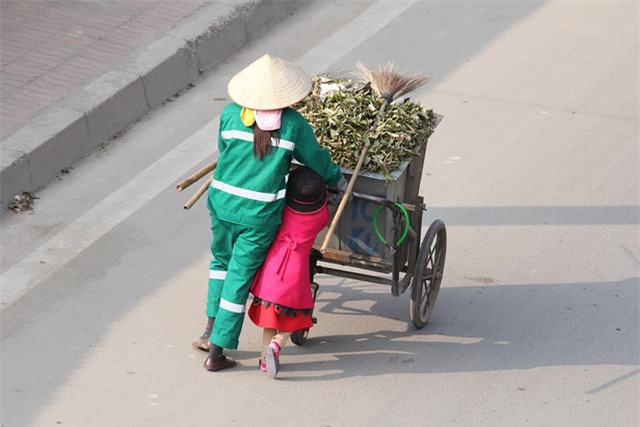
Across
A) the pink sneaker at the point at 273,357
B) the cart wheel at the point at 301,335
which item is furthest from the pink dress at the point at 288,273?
the cart wheel at the point at 301,335

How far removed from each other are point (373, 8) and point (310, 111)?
16.1 ft

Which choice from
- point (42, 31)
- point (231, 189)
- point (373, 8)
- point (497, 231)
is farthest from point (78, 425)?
point (373, 8)

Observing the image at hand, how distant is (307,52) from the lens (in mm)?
9477

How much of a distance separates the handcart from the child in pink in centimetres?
20

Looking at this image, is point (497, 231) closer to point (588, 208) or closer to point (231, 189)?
point (588, 208)

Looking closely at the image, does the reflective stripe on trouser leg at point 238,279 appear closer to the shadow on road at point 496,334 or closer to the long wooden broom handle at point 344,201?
the long wooden broom handle at point 344,201

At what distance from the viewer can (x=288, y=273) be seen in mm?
5465

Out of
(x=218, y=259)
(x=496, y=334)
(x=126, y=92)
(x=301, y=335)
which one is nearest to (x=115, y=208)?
(x=126, y=92)

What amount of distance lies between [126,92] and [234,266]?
10.4ft

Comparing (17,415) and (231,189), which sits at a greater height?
(231,189)

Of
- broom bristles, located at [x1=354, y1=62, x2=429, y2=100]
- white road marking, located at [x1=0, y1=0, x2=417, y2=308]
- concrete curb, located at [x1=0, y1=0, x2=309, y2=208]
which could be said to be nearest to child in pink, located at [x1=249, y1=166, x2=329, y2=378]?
broom bristles, located at [x1=354, y1=62, x2=429, y2=100]

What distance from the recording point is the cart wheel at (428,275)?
5.83 meters

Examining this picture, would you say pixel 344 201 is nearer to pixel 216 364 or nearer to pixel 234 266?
pixel 234 266

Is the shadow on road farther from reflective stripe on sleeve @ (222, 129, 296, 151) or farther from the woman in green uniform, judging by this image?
reflective stripe on sleeve @ (222, 129, 296, 151)
